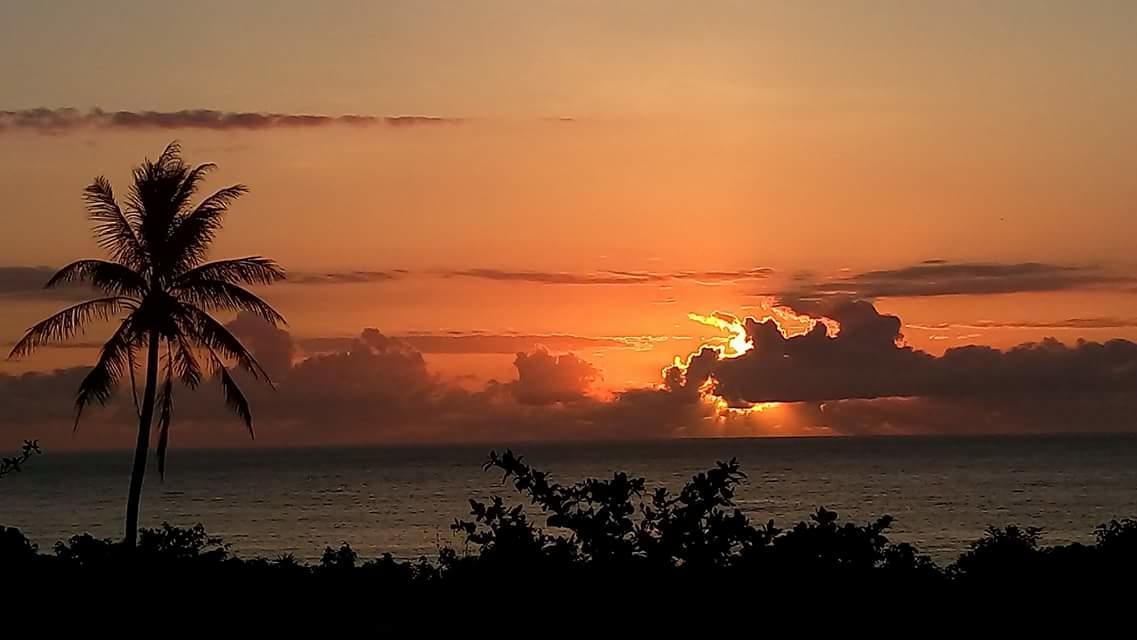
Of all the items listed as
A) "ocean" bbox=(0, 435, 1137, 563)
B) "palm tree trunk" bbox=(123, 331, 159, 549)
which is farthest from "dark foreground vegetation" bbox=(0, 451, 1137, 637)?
"ocean" bbox=(0, 435, 1137, 563)

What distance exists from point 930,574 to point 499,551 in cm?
415

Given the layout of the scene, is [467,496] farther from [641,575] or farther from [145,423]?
[641,575]

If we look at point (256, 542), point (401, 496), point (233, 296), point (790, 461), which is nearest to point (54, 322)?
point (233, 296)

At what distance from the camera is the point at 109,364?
2944cm

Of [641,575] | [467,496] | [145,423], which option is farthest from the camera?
[467,496]

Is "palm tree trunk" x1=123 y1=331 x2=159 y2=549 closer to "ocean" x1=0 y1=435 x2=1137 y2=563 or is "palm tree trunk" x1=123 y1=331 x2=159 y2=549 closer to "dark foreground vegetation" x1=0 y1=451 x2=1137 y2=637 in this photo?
"dark foreground vegetation" x1=0 y1=451 x2=1137 y2=637

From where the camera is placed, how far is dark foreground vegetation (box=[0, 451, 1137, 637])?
43.2ft

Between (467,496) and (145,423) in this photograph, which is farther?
(467,496)

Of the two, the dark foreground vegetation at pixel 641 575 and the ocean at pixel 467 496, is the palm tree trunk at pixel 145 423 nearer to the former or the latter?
the dark foreground vegetation at pixel 641 575

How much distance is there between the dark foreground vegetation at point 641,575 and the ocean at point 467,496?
45.6m

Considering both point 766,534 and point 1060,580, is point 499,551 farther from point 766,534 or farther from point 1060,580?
point 1060,580

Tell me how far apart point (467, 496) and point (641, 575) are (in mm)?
105430

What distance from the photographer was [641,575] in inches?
525

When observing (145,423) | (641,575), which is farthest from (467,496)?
(641,575)
